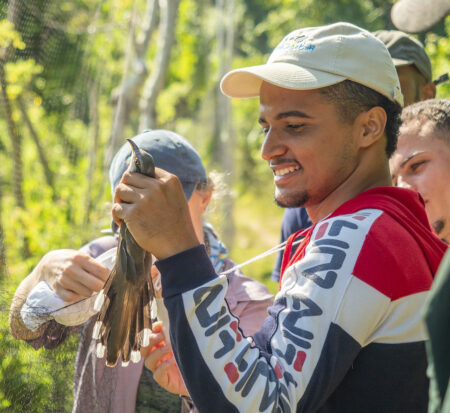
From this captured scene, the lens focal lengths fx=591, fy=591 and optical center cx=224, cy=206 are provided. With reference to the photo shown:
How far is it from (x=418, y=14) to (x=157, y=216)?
8.89 ft

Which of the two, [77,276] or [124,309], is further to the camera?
[77,276]

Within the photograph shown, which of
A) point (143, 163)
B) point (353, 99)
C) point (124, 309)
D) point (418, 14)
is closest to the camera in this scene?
point (143, 163)

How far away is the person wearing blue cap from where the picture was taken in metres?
1.80

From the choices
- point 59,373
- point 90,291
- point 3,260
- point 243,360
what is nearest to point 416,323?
point 243,360

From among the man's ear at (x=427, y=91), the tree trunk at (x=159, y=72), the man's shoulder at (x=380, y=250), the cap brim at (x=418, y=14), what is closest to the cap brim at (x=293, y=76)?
the man's shoulder at (x=380, y=250)

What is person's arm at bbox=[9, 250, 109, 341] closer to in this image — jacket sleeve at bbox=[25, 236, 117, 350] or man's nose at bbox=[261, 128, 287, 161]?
jacket sleeve at bbox=[25, 236, 117, 350]

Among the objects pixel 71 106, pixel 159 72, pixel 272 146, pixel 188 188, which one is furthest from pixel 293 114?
pixel 71 106

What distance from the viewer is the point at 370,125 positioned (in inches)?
67.6

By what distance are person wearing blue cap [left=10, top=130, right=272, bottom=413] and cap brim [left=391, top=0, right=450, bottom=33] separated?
185 cm

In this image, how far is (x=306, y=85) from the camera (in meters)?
1.59

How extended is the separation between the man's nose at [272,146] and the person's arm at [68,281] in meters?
0.63

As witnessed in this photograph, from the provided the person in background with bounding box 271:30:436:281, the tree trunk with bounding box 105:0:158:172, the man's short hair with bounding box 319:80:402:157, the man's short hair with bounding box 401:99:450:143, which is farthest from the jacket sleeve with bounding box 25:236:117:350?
the tree trunk with bounding box 105:0:158:172

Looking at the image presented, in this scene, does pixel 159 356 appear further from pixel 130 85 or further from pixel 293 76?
pixel 130 85

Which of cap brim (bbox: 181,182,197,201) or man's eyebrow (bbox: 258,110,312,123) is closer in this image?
man's eyebrow (bbox: 258,110,312,123)
